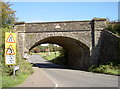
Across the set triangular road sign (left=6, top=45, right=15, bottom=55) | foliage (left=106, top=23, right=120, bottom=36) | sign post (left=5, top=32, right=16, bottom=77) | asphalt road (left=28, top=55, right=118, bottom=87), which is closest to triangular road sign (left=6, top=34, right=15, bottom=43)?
sign post (left=5, top=32, right=16, bottom=77)

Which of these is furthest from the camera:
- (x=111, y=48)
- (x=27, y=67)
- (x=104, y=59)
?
(x=104, y=59)

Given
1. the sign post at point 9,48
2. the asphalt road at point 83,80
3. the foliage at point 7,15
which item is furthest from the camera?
the foliage at point 7,15

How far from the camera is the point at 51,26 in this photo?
87.5ft

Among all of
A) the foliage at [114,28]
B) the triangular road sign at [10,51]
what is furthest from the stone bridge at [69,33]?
the triangular road sign at [10,51]

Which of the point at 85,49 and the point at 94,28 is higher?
the point at 94,28

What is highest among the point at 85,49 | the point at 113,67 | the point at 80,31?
the point at 80,31

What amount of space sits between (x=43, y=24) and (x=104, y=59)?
881 centimetres

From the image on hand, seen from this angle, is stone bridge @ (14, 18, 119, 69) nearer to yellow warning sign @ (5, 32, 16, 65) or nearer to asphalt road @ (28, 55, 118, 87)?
asphalt road @ (28, 55, 118, 87)

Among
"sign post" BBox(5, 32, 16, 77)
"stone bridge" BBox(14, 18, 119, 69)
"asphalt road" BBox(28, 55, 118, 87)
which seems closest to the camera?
"sign post" BBox(5, 32, 16, 77)

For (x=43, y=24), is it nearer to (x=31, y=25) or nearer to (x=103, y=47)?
(x=31, y=25)

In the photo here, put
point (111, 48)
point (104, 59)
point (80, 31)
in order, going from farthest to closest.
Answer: point (80, 31)
point (104, 59)
point (111, 48)

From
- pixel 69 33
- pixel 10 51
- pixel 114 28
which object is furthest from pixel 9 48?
pixel 114 28

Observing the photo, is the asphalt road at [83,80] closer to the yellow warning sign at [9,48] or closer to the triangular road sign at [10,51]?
the yellow warning sign at [9,48]

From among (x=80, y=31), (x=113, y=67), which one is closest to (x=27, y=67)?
(x=113, y=67)
